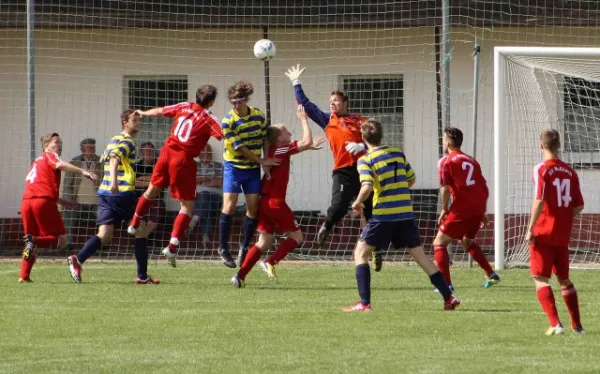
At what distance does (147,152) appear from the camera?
59.1 feet

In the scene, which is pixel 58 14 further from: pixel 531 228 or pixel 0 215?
pixel 531 228

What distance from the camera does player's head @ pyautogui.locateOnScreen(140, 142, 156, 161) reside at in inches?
702

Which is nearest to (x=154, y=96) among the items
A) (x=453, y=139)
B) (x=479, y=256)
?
(x=479, y=256)

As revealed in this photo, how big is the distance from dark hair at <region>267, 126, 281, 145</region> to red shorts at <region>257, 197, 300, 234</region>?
63 cm

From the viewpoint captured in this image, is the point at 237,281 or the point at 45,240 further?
the point at 45,240

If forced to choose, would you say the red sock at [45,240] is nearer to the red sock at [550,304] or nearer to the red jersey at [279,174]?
the red jersey at [279,174]

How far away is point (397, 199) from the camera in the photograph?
10297mm

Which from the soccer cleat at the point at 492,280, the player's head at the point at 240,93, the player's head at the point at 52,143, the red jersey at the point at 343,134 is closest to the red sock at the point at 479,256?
the soccer cleat at the point at 492,280

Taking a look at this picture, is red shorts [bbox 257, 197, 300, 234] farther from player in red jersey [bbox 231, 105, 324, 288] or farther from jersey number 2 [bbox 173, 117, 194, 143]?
jersey number 2 [bbox 173, 117, 194, 143]

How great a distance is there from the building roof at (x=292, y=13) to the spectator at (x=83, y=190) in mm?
1903

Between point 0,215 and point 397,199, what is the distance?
10.7 metres

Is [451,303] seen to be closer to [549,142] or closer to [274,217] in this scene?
[549,142]

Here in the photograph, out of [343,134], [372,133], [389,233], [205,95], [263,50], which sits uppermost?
[263,50]

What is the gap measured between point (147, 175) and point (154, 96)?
184 cm
